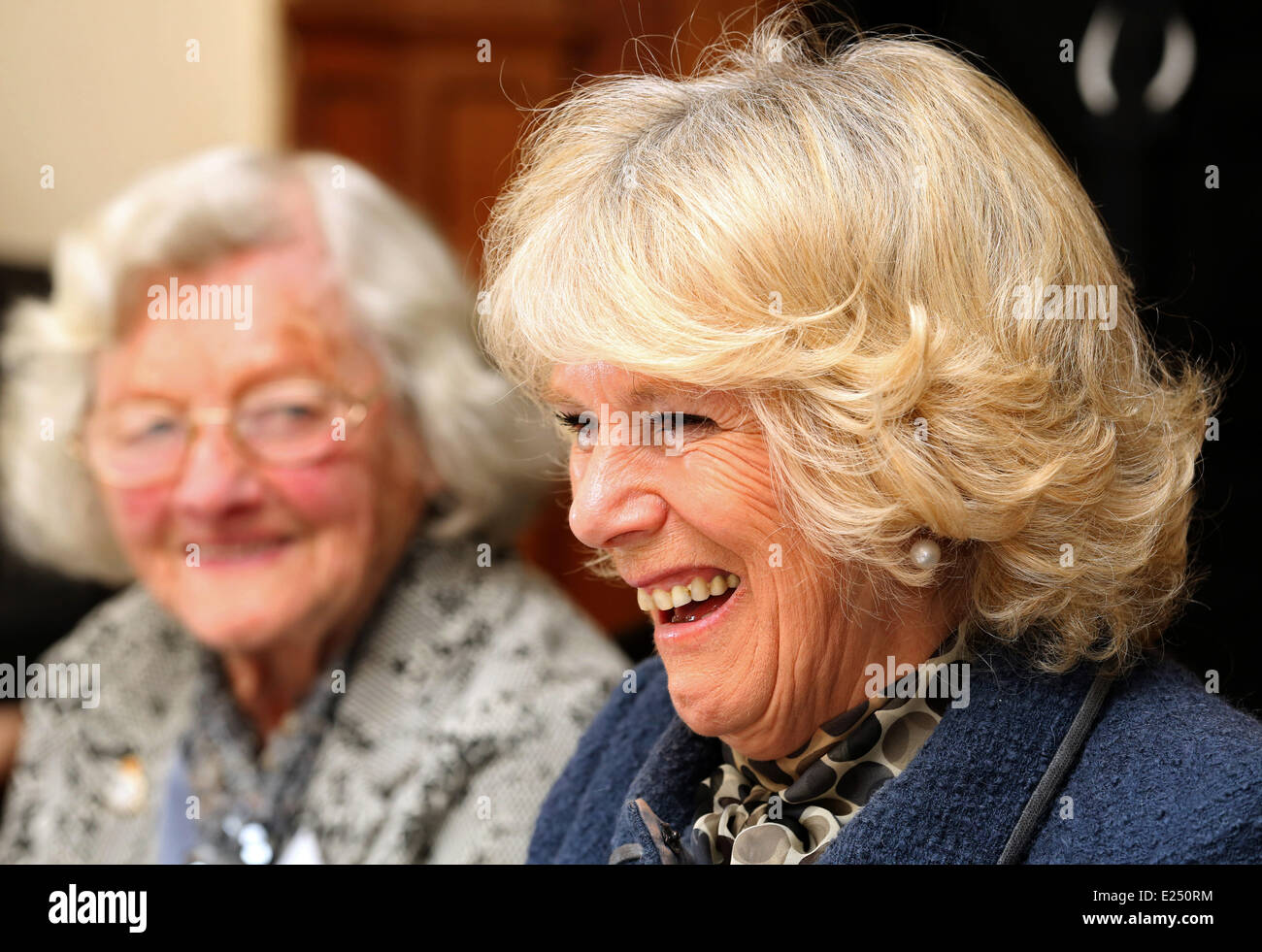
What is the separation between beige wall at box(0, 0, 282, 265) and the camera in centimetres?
355

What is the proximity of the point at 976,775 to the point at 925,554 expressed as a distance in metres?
0.21

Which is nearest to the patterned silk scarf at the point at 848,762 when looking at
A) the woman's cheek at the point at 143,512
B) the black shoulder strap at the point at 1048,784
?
the black shoulder strap at the point at 1048,784

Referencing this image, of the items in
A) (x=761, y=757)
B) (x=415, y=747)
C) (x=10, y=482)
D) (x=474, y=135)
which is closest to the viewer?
(x=761, y=757)

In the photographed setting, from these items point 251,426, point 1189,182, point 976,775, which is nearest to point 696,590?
point 976,775

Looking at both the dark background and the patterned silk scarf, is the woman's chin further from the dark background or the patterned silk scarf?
the dark background

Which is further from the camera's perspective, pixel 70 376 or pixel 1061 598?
pixel 70 376

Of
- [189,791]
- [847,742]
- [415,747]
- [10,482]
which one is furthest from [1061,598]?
[10,482]

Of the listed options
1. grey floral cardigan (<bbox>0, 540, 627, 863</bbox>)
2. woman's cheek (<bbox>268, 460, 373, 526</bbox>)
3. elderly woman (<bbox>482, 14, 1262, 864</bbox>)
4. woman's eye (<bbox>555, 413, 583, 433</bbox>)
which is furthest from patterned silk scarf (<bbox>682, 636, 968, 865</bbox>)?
woman's cheek (<bbox>268, 460, 373, 526</bbox>)

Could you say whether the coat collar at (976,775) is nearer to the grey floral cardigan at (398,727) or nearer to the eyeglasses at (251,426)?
the grey floral cardigan at (398,727)

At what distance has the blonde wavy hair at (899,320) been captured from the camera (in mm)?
1126

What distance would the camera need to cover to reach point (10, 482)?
2.46m

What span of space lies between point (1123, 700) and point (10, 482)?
2074 mm

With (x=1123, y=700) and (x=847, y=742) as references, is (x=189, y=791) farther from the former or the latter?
(x=1123, y=700)

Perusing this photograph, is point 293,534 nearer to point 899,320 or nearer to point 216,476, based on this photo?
point 216,476
